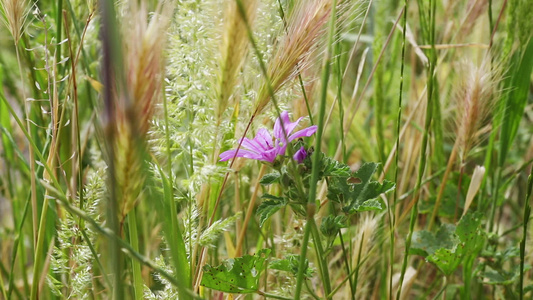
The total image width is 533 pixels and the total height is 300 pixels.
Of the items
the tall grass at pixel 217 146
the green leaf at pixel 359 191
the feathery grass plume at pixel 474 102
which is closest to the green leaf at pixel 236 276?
the tall grass at pixel 217 146

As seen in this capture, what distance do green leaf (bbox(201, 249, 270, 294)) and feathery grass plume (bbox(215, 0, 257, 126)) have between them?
17 cm

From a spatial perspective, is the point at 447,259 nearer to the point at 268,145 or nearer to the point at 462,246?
the point at 462,246

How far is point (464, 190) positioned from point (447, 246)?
0.23 metres

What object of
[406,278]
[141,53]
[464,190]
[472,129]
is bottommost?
[406,278]

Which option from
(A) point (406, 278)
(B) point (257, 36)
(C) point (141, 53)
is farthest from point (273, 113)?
(A) point (406, 278)

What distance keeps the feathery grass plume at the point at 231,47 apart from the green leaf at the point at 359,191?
0.16 m

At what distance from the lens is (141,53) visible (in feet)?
1.35

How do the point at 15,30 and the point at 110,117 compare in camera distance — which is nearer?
the point at 110,117

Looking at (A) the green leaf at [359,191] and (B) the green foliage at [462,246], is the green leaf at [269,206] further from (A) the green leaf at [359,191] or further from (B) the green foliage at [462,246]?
(B) the green foliage at [462,246]

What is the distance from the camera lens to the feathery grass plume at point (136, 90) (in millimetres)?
401

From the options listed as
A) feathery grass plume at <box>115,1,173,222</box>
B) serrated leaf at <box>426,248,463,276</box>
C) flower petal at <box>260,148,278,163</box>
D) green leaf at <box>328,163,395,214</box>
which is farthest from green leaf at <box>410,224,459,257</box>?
feathery grass plume at <box>115,1,173,222</box>

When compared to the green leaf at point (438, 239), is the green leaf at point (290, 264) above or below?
above

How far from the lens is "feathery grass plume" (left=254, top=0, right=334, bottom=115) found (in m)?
0.56

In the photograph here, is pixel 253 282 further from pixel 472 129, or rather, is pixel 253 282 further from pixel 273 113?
pixel 472 129
